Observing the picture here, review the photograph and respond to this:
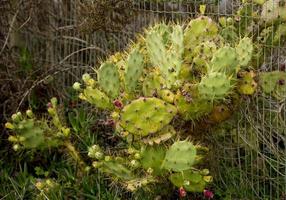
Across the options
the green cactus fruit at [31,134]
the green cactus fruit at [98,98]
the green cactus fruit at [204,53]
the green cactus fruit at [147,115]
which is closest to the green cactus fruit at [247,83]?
the green cactus fruit at [204,53]

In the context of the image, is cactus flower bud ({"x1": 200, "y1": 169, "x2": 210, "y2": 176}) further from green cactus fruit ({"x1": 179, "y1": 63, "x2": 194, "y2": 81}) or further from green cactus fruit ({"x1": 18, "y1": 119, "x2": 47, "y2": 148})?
green cactus fruit ({"x1": 18, "y1": 119, "x2": 47, "y2": 148})

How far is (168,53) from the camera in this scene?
449cm

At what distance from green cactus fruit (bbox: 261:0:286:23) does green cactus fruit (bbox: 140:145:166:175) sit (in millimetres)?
1180

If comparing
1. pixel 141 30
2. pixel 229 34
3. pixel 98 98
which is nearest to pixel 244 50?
pixel 229 34

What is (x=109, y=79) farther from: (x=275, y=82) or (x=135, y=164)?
(x=275, y=82)

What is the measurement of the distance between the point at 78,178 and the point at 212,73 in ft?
6.12

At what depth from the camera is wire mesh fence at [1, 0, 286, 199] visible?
485cm

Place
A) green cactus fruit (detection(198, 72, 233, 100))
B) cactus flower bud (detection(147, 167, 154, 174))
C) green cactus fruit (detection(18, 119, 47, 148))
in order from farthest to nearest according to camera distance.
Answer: green cactus fruit (detection(18, 119, 47, 148))
cactus flower bud (detection(147, 167, 154, 174))
green cactus fruit (detection(198, 72, 233, 100))

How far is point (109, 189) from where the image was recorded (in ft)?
17.9

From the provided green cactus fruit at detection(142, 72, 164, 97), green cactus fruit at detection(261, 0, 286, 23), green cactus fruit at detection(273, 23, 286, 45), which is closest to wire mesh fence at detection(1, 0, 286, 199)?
green cactus fruit at detection(273, 23, 286, 45)

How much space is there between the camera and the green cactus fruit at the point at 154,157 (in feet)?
14.9

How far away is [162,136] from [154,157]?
16 cm

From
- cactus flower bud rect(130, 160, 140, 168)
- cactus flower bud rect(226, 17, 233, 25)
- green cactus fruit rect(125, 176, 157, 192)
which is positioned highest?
cactus flower bud rect(226, 17, 233, 25)

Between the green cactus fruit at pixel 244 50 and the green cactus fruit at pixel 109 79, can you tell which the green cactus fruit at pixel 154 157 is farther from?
the green cactus fruit at pixel 244 50
